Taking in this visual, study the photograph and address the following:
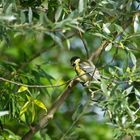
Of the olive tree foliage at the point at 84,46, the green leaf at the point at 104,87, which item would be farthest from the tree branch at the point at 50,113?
the green leaf at the point at 104,87

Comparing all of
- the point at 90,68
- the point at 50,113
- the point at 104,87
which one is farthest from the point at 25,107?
the point at 104,87

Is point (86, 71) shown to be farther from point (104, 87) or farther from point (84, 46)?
point (104, 87)

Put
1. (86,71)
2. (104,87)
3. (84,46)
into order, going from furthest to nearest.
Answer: (86,71)
(84,46)
(104,87)

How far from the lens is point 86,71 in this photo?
207 cm

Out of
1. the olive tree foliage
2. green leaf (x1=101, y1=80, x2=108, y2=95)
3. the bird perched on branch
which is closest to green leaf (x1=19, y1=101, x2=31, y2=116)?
the olive tree foliage

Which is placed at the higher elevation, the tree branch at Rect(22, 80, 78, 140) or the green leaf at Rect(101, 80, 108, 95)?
the green leaf at Rect(101, 80, 108, 95)

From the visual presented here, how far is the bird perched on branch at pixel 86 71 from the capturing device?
1.74m

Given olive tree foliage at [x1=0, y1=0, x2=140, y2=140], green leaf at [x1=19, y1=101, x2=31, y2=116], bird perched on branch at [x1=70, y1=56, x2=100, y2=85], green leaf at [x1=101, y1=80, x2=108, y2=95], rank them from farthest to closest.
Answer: green leaf at [x1=19, y1=101, x2=31, y2=116] < bird perched on branch at [x1=70, y1=56, x2=100, y2=85] < green leaf at [x1=101, y1=80, x2=108, y2=95] < olive tree foliage at [x1=0, y1=0, x2=140, y2=140]

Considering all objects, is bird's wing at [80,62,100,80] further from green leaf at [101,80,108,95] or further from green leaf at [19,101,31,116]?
green leaf at [19,101,31,116]

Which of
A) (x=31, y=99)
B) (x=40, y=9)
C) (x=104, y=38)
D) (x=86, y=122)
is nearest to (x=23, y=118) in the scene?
(x=31, y=99)

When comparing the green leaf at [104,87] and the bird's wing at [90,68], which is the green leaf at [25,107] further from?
the green leaf at [104,87]

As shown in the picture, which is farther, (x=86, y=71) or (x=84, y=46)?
(x=86, y=71)

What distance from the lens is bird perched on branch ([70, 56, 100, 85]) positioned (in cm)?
174

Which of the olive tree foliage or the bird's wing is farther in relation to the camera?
the bird's wing
